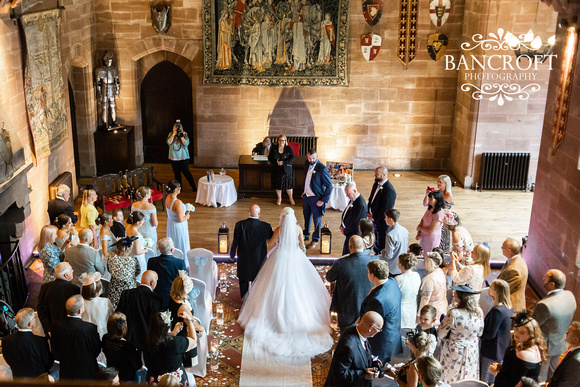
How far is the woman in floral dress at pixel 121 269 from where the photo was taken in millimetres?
6266

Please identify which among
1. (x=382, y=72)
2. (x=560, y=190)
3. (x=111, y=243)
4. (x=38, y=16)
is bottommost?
(x=111, y=243)

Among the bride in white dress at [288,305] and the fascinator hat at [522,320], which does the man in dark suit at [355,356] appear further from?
the bride in white dress at [288,305]

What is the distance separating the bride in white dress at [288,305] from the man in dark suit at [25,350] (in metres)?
2.55

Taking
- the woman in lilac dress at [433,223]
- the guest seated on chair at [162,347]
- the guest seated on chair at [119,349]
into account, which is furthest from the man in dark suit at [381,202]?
the guest seated on chair at [119,349]

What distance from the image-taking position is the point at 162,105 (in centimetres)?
1421

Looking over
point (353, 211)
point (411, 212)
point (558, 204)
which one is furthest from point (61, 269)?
point (411, 212)

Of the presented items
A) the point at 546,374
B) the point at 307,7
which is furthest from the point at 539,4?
the point at 546,374

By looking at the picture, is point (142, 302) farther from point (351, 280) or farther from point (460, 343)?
point (460, 343)

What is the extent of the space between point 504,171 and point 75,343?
10145 mm

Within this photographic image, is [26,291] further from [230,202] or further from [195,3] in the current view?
[195,3]

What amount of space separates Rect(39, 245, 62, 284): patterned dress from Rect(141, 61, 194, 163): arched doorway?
7.90 m

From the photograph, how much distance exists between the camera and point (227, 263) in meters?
9.38

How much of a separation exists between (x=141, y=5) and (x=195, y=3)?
3.81 ft

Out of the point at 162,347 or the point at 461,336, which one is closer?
the point at 162,347
